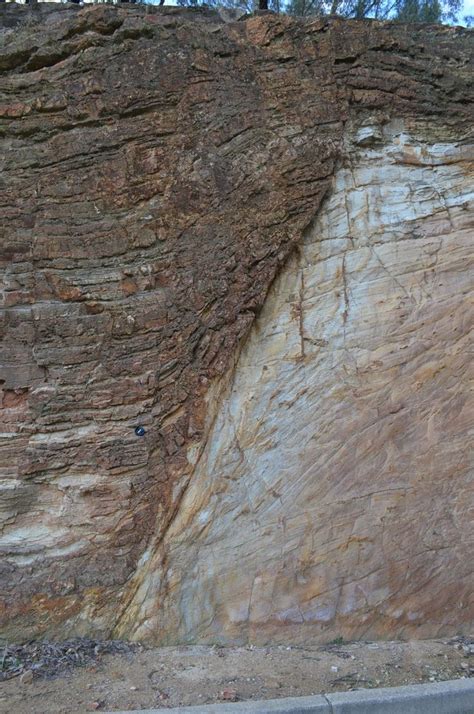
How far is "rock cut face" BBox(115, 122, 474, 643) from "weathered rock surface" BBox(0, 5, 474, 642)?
0.7 inches

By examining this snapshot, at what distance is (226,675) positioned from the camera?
442 centimetres

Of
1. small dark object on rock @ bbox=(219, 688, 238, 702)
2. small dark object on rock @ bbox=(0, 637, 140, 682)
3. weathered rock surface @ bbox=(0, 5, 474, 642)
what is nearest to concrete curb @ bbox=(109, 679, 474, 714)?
small dark object on rock @ bbox=(219, 688, 238, 702)

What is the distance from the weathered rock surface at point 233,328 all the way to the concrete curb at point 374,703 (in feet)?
2.90

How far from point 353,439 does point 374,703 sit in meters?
1.82

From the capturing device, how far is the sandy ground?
13.3 ft

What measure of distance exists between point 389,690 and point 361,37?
4.71 metres

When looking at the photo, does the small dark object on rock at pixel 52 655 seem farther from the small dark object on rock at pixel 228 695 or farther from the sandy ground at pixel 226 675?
the small dark object on rock at pixel 228 695

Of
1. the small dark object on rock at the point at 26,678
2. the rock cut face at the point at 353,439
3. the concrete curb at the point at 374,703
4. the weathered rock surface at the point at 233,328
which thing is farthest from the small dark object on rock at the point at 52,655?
the concrete curb at the point at 374,703

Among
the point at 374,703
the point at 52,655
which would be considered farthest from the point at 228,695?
the point at 52,655

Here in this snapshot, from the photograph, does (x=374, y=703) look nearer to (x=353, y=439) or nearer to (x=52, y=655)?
(x=353, y=439)

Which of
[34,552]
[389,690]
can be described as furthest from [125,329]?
[389,690]

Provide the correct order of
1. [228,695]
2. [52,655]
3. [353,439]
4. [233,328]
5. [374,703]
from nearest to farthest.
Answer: [374,703], [228,695], [52,655], [233,328], [353,439]

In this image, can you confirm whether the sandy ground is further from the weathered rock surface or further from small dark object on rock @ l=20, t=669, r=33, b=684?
the weathered rock surface

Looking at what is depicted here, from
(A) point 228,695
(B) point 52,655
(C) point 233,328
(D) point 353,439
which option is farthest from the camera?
(D) point 353,439
